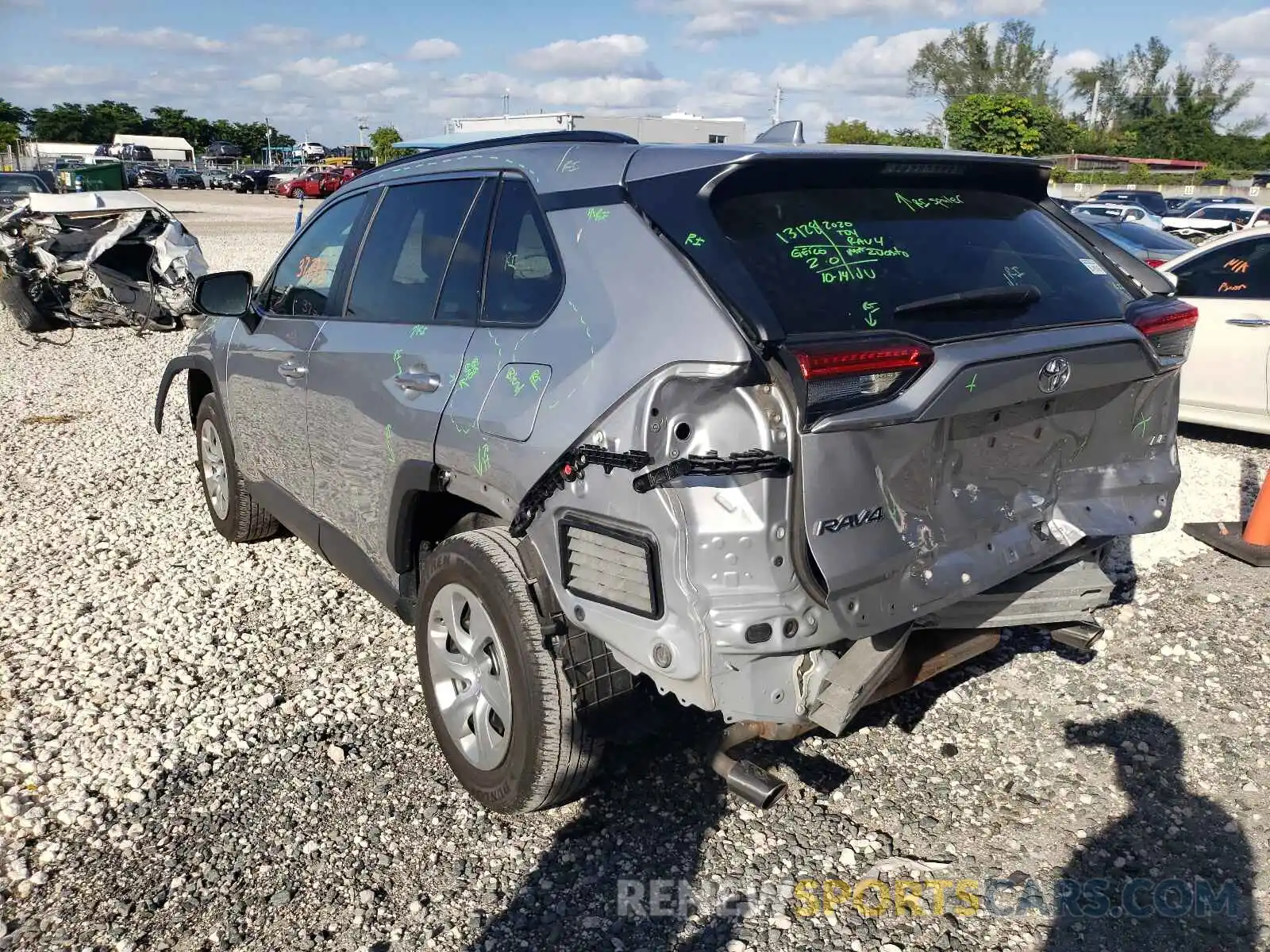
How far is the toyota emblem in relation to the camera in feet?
8.63

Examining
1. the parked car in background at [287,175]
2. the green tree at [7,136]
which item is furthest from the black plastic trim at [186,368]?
the green tree at [7,136]

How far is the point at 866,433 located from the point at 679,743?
158 cm

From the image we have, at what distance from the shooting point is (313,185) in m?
48.2

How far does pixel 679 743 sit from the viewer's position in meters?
3.47

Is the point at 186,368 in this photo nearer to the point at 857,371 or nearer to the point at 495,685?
the point at 495,685

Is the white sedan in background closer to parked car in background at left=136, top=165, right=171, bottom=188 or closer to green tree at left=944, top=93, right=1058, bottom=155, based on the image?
green tree at left=944, top=93, right=1058, bottom=155

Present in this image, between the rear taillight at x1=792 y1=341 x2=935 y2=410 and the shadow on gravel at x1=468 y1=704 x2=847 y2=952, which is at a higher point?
the rear taillight at x1=792 y1=341 x2=935 y2=410

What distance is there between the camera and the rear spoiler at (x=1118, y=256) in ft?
11.0

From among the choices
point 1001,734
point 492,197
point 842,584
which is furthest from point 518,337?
point 1001,734

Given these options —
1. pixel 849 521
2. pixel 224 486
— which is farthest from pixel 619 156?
pixel 224 486

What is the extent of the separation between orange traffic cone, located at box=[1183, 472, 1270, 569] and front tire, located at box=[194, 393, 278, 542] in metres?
5.03

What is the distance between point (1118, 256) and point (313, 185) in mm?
49882

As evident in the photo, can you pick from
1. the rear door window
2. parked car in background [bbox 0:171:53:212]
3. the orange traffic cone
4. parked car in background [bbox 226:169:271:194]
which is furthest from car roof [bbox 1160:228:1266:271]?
parked car in background [bbox 226:169:271:194]

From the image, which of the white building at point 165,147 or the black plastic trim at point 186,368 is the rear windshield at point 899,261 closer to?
the black plastic trim at point 186,368
